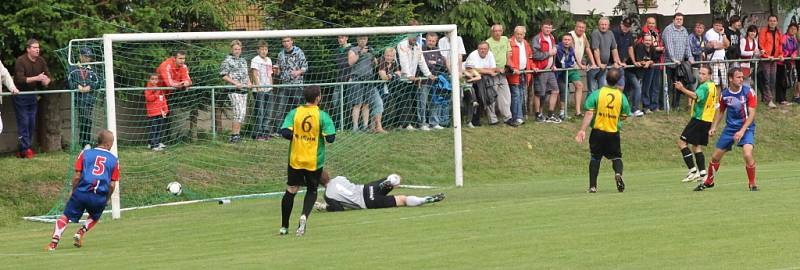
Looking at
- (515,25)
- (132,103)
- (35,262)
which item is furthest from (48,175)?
(515,25)

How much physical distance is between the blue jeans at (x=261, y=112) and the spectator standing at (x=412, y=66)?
265 centimetres

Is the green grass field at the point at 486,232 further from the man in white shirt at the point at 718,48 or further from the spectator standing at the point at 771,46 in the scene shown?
the spectator standing at the point at 771,46

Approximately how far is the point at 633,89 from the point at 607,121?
10172 mm

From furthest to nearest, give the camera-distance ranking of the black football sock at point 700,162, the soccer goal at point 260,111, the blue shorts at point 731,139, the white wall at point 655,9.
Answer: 1. the white wall at point 655,9
2. the soccer goal at point 260,111
3. the black football sock at point 700,162
4. the blue shorts at point 731,139

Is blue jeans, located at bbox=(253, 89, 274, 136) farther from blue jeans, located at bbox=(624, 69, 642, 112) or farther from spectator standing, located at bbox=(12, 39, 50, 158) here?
blue jeans, located at bbox=(624, 69, 642, 112)

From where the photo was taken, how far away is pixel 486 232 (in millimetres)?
15250

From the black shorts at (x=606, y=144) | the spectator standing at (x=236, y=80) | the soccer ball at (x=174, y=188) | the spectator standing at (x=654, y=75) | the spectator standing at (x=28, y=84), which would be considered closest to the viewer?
the black shorts at (x=606, y=144)

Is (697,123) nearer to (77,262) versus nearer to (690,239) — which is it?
(690,239)

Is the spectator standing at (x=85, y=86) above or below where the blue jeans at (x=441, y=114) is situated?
above

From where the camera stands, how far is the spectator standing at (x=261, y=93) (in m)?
23.3

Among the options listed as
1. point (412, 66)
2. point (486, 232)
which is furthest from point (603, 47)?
point (486, 232)

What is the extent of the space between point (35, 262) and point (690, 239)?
6.74m

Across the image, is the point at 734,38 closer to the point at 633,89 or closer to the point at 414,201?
the point at 633,89

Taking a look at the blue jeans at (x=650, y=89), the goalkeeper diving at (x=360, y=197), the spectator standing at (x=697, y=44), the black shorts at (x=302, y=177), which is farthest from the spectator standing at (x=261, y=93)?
the spectator standing at (x=697, y=44)
